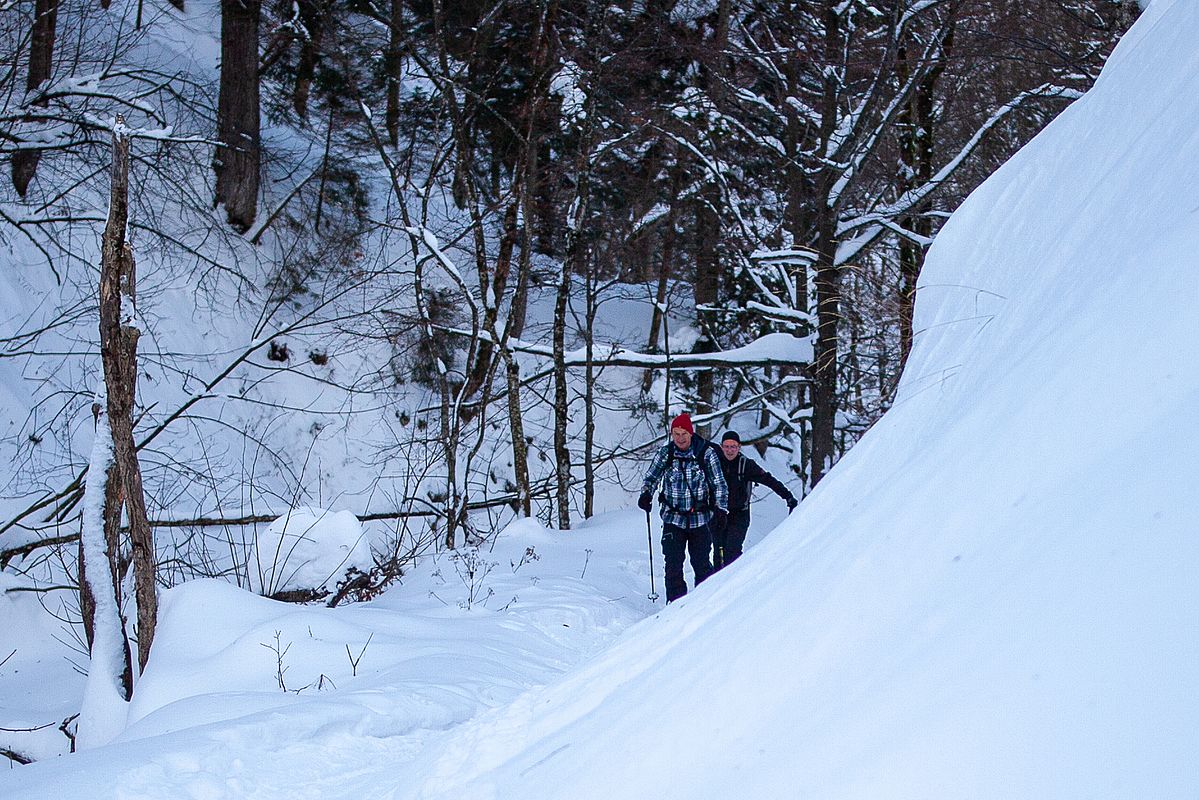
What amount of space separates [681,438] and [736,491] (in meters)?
1.16

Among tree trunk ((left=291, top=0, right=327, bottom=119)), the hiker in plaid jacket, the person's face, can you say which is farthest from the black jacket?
tree trunk ((left=291, top=0, right=327, bottom=119))

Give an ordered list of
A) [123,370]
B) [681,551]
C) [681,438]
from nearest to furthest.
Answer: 1. [123,370]
2. [681,438]
3. [681,551]

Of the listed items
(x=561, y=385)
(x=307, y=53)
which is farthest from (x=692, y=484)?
(x=307, y=53)

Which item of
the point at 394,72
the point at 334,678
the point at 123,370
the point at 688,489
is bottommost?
the point at 334,678

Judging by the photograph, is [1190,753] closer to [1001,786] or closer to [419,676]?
[1001,786]

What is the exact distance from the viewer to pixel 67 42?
15.5 metres

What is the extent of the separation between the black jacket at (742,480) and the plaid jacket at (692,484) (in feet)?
2.43

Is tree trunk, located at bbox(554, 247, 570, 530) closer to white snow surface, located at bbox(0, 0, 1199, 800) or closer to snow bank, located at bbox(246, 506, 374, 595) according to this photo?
snow bank, located at bbox(246, 506, 374, 595)

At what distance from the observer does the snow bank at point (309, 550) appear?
9.06 metres

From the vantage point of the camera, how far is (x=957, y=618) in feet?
6.23

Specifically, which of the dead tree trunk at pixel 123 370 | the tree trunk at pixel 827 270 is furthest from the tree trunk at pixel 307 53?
the dead tree trunk at pixel 123 370

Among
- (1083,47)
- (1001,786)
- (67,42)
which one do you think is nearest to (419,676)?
(1001,786)

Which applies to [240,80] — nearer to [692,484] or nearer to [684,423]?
[684,423]

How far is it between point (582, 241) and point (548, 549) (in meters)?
7.76
